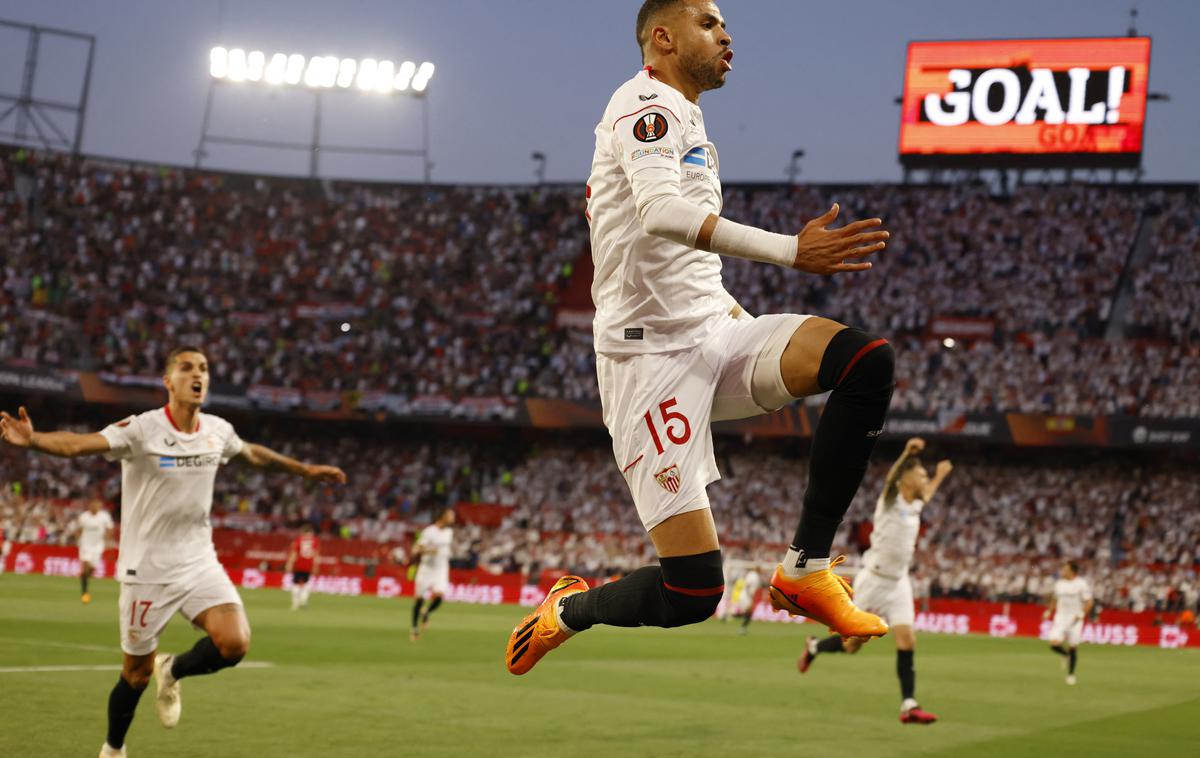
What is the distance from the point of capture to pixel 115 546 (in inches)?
1500

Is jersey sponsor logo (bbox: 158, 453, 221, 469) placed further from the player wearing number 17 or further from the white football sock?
the white football sock

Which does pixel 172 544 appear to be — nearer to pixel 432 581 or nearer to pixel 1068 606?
pixel 432 581

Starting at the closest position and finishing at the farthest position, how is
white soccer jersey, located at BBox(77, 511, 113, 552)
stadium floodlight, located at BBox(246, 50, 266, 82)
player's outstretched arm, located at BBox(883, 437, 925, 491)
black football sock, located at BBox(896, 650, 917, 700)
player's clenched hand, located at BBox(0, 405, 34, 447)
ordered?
player's clenched hand, located at BBox(0, 405, 34, 447), player's outstretched arm, located at BBox(883, 437, 925, 491), black football sock, located at BBox(896, 650, 917, 700), white soccer jersey, located at BBox(77, 511, 113, 552), stadium floodlight, located at BBox(246, 50, 266, 82)

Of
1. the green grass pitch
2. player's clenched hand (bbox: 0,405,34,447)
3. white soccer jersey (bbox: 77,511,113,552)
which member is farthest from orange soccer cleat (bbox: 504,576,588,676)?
white soccer jersey (bbox: 77,511,113,552)

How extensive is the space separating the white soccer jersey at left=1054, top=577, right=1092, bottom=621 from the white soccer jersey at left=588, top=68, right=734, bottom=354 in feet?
59.2

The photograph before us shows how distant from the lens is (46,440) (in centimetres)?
839

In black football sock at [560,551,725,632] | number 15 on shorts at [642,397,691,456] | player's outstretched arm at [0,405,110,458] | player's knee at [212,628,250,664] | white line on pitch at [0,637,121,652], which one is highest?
number 15 on shorts at [642,397,691,456]

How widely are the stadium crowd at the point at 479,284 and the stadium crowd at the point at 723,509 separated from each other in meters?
2.72

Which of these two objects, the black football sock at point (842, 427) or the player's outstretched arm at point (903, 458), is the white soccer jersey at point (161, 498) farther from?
the player's outstretched arm at point (903, 458)

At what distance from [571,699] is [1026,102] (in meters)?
35.4

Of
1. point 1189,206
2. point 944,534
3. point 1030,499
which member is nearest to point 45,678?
point 944,534

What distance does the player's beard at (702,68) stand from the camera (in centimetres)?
558

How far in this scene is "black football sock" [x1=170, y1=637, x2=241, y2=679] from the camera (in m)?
9.56

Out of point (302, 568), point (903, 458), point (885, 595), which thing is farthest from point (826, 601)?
point (302, 568)
